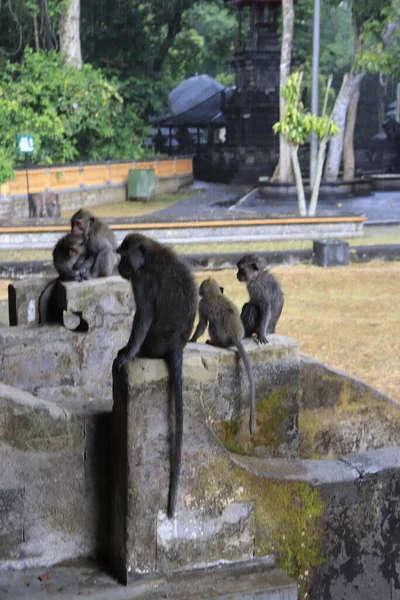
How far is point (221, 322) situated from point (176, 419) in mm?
1291

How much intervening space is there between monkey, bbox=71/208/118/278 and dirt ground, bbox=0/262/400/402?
2593 mm

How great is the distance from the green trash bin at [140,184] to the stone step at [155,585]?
22.1m

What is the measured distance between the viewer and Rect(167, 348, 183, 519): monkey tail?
3.89 meters

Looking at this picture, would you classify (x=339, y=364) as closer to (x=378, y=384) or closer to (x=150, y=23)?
(x=378, y=384)

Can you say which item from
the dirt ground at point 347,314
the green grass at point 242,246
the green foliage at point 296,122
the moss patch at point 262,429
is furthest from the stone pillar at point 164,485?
the green foliage at point 296,122

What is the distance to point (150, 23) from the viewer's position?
31.4 m

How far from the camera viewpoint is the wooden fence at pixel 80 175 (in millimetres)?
22031

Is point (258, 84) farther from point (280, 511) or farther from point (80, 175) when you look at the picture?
point (280, 511)

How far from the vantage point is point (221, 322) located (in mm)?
5121

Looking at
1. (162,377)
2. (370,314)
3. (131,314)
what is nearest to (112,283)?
(131,314)

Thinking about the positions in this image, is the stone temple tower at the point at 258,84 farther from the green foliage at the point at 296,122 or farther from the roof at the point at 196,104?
the green foliage at the point at 296,122

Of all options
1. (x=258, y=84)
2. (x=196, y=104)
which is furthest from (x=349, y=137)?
(x=196, y=104)

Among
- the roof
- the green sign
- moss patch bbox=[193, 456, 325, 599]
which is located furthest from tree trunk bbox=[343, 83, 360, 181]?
moss patch bbox=[193, 456, 325, 599]

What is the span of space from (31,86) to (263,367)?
20732 mm
